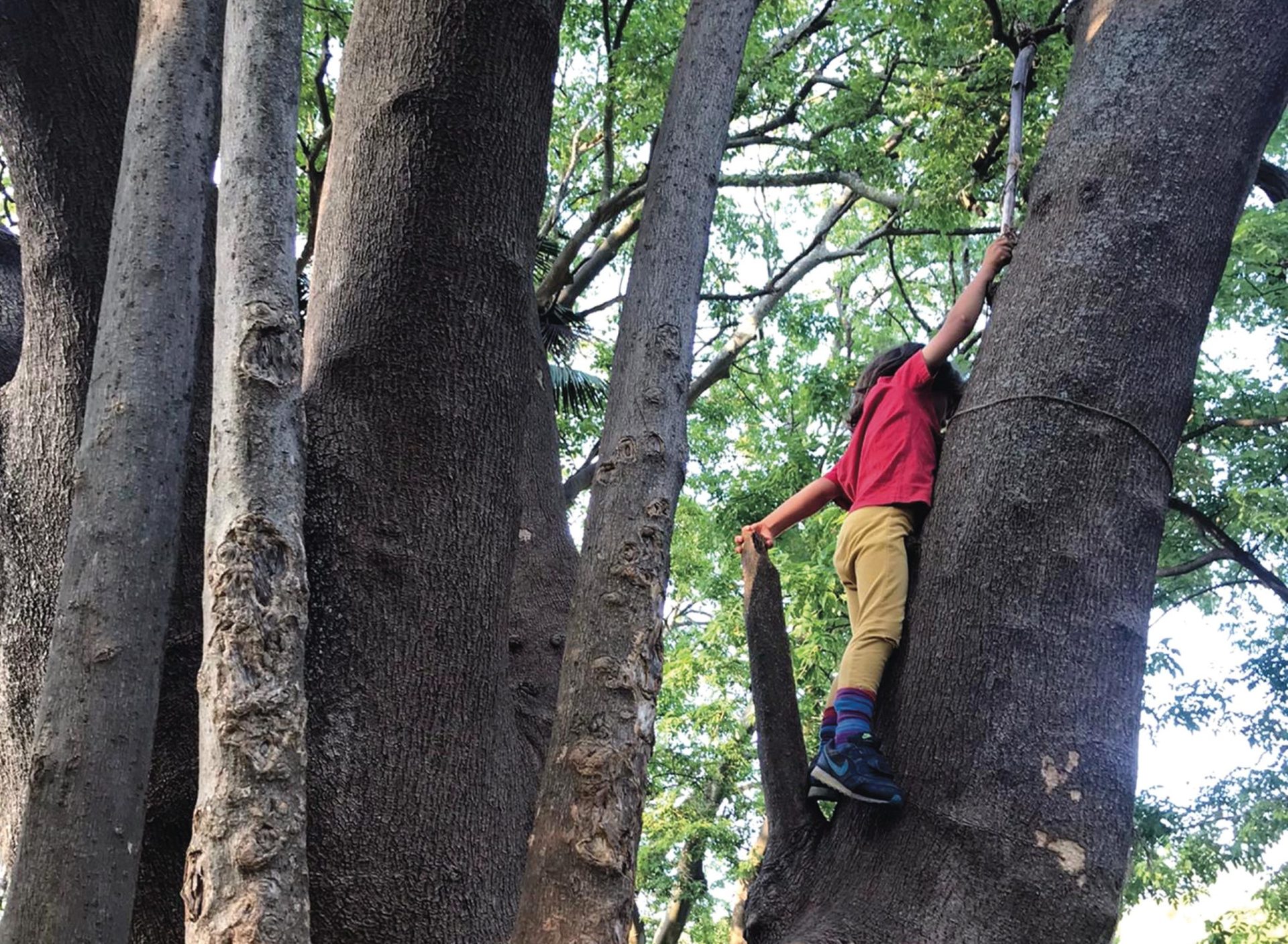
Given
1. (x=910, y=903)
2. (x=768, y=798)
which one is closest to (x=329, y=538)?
(x=768, y=798)

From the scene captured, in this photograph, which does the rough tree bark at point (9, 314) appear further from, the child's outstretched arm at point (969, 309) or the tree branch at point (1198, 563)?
the tree branch at point (1198, 563)

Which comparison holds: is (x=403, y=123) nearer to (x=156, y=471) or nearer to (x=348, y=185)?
(x=348, y=185)

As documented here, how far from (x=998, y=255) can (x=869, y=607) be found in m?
1.01

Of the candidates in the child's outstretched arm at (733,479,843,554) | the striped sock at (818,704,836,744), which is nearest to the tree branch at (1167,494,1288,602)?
A: the child's outstretched arm at (733,479,843,554)

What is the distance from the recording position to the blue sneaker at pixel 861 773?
203cm

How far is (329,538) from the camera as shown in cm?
256

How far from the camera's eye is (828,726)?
2.55m

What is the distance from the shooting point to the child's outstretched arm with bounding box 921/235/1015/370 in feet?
9.14

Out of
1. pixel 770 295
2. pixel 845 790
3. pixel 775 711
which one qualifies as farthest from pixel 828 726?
pixel 770 295

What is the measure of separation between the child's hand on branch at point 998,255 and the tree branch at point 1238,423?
5.72 meters

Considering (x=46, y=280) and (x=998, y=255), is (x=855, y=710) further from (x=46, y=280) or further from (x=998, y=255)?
(x=46, y=280)

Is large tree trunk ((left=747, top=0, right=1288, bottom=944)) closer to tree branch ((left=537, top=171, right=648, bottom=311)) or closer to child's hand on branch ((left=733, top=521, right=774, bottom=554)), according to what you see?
child's hand on branch ((left=733, top=521, right=774, bottom=554))

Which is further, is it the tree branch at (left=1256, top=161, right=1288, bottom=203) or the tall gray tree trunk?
the tree branch at (left=1256, top=161, right=1288, bottom=203)

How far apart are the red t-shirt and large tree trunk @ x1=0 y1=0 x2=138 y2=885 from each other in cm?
202
